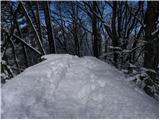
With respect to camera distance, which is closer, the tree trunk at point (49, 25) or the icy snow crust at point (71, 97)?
the icy snow crust at point (71, 97)

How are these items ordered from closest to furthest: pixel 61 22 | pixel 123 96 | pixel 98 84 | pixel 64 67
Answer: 1. pixel 123 96
2. pixel 98 84
3. pixel 64 67
4. pixel 61 22

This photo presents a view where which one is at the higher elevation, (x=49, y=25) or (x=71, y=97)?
A: (x=49, y=25)

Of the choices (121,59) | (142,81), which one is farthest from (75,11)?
(142,81)

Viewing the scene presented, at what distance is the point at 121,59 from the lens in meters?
7.11

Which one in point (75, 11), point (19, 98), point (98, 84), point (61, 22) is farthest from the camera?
point (61, 22)

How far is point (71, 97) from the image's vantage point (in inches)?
148

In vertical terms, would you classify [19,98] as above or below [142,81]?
above

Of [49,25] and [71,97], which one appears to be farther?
[49,25]

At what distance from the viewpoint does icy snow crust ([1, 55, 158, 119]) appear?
3304 millimetres

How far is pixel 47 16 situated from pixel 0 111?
5667 millimetres

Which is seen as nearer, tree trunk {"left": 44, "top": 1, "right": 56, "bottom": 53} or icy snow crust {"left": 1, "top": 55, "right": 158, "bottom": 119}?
icy snow crust {"left": 1, "top": 55, "right": 158, "bottom": 119}

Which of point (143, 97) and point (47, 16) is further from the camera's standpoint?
point (47, 16)

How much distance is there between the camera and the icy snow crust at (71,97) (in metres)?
3.30

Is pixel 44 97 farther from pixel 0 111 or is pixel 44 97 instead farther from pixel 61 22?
pixel 61 22
